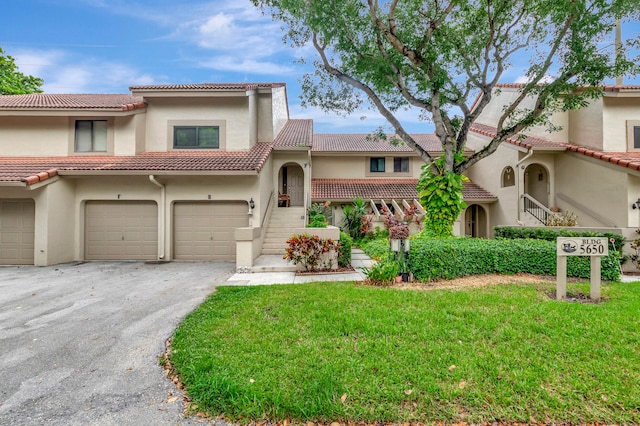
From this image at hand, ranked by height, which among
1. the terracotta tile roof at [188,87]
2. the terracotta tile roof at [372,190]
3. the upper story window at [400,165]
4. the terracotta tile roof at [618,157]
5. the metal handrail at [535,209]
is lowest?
the metal handrail at [535,209]

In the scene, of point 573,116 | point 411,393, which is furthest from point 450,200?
point 573,116

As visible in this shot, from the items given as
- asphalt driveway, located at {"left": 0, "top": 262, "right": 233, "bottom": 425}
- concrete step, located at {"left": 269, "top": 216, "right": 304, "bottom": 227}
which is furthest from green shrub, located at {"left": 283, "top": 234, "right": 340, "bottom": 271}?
concrete step, located at {"left": 269, "top": 216, "right": 304, "bottom": 227}

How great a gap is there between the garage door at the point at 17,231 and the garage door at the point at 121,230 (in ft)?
5.56

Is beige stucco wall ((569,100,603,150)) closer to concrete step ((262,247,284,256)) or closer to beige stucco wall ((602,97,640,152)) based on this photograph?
beige stucco wall ((602,97,640,152))

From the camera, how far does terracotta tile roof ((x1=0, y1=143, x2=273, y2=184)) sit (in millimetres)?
11094

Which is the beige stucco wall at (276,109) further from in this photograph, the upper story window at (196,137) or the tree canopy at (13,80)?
the tree canopy at (13,80)

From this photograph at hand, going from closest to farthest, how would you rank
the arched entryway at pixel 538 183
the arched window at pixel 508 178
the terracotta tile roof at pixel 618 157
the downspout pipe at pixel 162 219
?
the terracotta tile roof at pixel 618 157 → the downspout pipe at pixel 162 219 → the arched entryway at pixel 538 183 → the arched window at pixel 508 178

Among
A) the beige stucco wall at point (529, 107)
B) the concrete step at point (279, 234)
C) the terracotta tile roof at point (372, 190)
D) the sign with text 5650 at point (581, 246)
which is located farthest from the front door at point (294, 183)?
the sign with text 5650 at point (581, 246)

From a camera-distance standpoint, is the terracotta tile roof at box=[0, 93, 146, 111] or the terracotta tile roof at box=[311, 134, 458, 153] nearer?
the terracotta tile roof at box=[0, 93, 146, 111]

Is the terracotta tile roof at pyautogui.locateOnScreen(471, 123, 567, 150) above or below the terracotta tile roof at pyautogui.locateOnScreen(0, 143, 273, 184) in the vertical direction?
above

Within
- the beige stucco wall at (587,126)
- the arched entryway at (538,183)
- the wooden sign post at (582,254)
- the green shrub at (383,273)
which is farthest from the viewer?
the arched entryway at (538,183)

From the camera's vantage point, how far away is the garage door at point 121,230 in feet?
40.0

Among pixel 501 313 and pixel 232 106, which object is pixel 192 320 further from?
pixel 232 106

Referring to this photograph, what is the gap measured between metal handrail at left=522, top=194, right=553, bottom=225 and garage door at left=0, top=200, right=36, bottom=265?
2093cm
